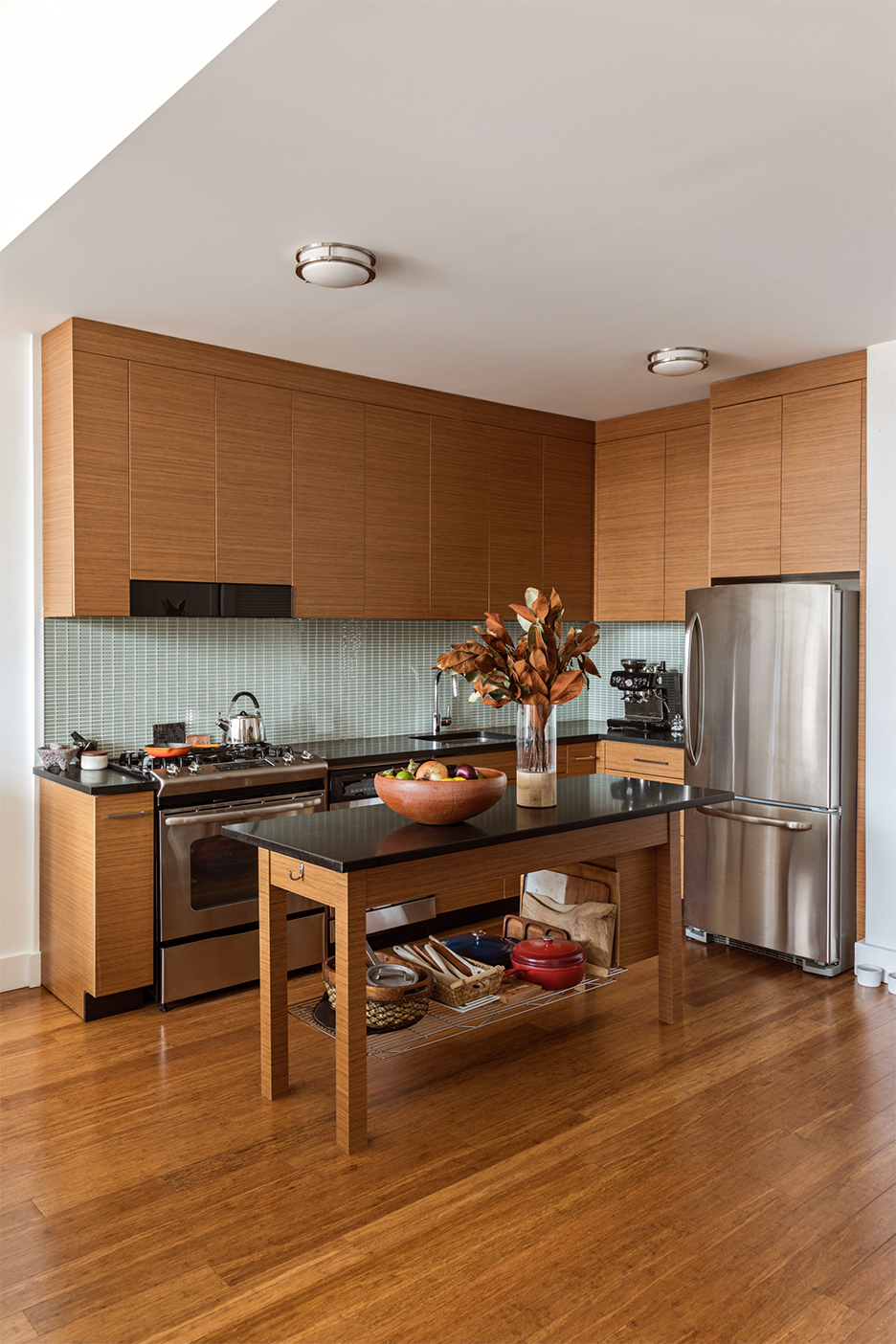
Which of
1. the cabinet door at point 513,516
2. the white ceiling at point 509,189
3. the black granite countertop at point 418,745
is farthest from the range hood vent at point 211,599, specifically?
the cabinet door at point 513,516

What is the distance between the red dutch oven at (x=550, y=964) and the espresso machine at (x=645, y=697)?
2.18 meters

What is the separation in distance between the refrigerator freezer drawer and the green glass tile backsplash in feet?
4.71

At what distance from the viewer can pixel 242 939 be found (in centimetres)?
388

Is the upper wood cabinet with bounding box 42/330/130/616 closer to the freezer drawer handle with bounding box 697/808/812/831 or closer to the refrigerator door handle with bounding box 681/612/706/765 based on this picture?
the refrigerator door handle with bounding box 681/612/706/765

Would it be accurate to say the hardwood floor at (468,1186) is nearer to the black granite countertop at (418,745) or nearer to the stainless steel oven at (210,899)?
the stainless steel oven at (210,899)

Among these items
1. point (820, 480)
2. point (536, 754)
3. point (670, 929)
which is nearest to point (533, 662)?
point (536, 754)

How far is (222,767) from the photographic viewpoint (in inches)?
153

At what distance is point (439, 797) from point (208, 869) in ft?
4.68

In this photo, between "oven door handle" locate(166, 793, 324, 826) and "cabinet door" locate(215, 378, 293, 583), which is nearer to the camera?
"oven door handle" locate(166, 793, 324, 826)

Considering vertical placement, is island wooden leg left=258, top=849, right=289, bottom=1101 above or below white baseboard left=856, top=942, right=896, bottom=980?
above

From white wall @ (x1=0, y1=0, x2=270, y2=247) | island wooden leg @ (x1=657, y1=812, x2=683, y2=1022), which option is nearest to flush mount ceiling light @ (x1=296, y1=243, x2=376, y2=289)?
white wall @ (x1=0, y1=0, x2=270, y2=247)

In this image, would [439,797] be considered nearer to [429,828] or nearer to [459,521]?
[429,828]

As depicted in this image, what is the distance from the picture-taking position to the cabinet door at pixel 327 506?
14.4 feet

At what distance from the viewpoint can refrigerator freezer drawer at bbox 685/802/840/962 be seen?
13.4 feet
